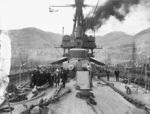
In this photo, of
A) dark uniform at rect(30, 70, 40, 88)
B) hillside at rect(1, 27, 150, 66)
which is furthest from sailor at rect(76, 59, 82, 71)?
hillside at rect(1, 27, 150, 66)

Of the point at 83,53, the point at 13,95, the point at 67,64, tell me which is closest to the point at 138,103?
the point at 13,95

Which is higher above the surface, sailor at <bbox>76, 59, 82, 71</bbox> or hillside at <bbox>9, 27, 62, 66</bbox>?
hillside at <bbox>9, 27, 62, 66</bbox>

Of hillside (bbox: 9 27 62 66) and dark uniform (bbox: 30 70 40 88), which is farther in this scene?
hillside (bbox: 9 27 62 66)

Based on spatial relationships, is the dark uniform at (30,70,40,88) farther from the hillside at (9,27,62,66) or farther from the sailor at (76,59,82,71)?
the hillside at (9,27,62,66)

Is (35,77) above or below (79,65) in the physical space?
below

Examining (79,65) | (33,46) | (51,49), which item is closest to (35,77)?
(79,65)

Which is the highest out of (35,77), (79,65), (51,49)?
(51,49)

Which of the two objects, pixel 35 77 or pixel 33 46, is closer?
pixel 35 77

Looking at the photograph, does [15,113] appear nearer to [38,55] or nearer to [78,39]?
[78,39]

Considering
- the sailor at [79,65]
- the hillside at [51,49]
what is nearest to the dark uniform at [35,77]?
the sailor at [79,65]

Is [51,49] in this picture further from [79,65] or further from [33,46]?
[79,65]

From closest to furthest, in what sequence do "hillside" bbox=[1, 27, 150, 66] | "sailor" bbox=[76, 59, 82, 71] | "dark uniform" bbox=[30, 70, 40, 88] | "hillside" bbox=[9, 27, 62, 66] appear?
"dark uniform" bbox=[30, 70, 40, 88]
"sailor" bbox=[76, 59, 82, 71]
"hillside" bbox=[1, 27, 150, 66]
"hillside" bbox=[9, 27, 62, 66]

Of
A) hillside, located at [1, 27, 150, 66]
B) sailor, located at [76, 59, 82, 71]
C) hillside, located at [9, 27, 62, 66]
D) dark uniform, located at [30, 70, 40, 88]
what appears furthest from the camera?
hillside, located at [9, 27, 62, 66]
